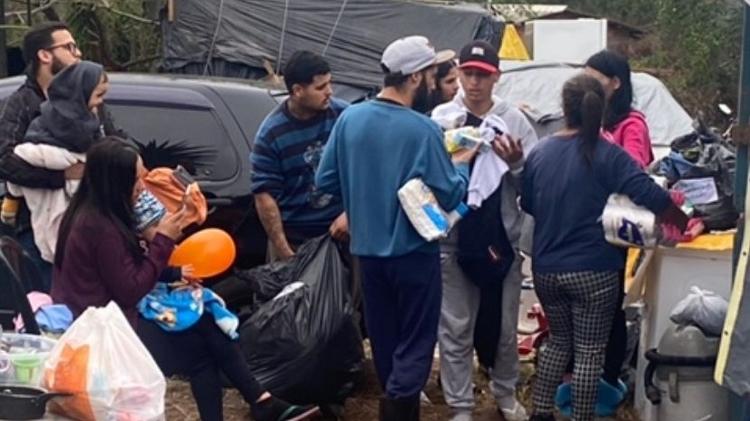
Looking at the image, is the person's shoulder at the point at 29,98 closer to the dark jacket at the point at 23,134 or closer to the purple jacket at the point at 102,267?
the dark jacket at the point at 23,134

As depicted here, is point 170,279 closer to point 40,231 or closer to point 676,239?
point 40,231

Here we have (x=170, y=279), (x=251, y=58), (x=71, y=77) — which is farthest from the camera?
(x=251, y=58)

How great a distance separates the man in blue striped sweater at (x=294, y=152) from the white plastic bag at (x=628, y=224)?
1.34 metres

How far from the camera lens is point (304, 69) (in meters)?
6.15

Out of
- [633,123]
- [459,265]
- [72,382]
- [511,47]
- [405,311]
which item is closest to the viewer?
[72,382]

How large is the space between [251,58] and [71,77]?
918 centimetres

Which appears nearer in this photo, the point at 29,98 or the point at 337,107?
the point at 29,98

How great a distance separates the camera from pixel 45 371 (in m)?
3.88

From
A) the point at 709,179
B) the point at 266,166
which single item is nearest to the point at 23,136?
the point at 266,166

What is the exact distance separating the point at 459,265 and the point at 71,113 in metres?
1.87

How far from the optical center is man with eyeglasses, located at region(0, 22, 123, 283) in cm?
572

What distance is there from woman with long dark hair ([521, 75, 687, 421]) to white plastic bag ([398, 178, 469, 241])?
650mm

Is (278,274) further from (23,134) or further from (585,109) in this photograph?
(585,109)

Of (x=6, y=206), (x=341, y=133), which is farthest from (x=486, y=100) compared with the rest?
(x=6, y=206)
